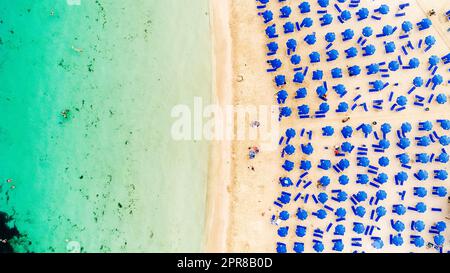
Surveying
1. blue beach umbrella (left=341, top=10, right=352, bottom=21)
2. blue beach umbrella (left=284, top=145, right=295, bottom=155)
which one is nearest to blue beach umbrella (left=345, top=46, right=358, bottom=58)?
blue beach umbrella (left=341, top=10, right=352, bottom=21)

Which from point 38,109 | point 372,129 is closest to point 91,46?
point 38,109

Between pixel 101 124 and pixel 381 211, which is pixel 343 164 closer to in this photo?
pixel 381 211

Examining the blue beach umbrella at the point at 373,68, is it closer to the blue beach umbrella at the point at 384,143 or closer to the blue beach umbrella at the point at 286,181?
the blue beach umbrella at the point at 384,143

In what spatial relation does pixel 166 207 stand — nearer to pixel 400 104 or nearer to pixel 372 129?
pixel 372 129

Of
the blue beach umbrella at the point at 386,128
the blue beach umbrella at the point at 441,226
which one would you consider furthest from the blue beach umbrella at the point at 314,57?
the blue beach umbrella at the point at 441,226

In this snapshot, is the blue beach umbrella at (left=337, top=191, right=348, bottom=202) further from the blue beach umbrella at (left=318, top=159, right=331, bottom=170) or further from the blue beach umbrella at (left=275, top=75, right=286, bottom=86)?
the blue beach umbrella at (left=275, top=75, right=286, bottom=86)

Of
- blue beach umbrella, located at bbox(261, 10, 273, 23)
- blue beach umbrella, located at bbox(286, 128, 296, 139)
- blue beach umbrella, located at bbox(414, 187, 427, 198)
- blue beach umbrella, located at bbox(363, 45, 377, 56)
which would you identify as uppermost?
blue beach umbrella, located at bbox(261, 10, 273, 23)
